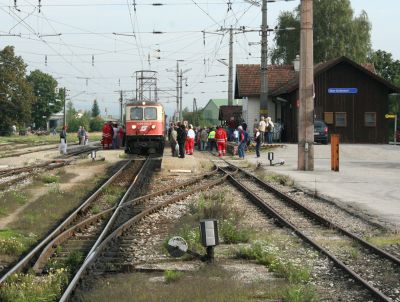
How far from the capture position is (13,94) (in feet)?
318

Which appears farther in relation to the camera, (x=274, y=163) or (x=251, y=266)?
(x=274, y=163)

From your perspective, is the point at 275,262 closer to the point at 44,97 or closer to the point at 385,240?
the point at 385,240

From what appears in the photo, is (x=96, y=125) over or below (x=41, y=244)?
over

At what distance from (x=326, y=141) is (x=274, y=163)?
15932mm

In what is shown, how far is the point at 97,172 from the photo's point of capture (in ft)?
86.7

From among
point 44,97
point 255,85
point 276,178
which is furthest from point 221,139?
point 44,97

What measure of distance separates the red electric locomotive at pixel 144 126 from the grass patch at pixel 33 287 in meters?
29.5

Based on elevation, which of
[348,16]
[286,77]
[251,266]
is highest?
[348,16]

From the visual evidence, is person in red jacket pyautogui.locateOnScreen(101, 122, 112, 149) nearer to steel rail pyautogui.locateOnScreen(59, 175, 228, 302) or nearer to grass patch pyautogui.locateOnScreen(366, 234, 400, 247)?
steel rail pyautogui.locateOnScreen(59, 175, 228, 302)

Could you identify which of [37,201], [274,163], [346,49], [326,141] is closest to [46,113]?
[346,49]

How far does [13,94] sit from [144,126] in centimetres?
6438

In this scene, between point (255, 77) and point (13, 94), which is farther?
point (13, 94)

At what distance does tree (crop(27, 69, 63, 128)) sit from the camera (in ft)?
443

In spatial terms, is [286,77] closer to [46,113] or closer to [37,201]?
[37,201]
